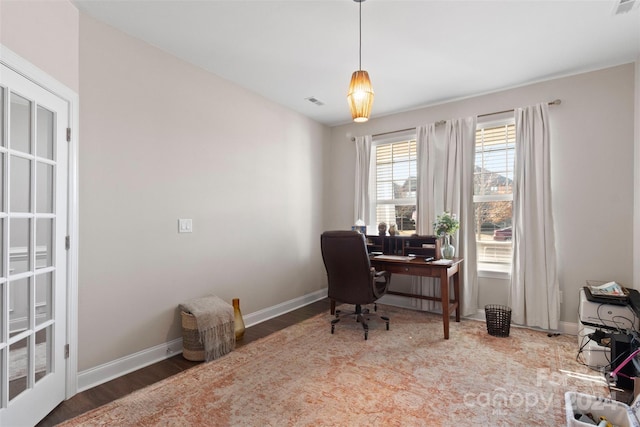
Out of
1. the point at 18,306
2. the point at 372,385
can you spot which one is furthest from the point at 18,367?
the point at 372,385

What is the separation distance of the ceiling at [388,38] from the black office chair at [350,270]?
1.72 metres

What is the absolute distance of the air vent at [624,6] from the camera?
210 cm

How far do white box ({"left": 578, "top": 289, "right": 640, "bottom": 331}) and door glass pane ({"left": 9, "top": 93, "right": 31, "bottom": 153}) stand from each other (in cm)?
431

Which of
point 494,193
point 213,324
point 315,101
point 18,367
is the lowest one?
point 213,324

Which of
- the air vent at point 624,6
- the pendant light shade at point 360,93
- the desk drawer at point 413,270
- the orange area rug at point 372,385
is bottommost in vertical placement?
the orange area rug at point 372,385

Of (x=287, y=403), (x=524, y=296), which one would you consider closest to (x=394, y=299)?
(x=524, y=296)

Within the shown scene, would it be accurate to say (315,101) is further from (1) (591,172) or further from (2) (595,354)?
(2) (595,354)

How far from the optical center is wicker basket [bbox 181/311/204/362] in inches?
103

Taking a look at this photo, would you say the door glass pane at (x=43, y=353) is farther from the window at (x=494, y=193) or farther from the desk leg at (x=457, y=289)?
the window at (x=494, y=193)

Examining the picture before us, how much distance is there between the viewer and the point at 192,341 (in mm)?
2631

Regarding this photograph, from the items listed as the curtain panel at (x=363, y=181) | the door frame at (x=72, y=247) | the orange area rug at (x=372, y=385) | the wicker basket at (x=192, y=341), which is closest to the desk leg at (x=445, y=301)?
the orange area rug at (x=372, y=385)

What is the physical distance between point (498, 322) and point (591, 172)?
70.5 inches

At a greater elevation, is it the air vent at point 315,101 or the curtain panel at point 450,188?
the air vent at point 315,101

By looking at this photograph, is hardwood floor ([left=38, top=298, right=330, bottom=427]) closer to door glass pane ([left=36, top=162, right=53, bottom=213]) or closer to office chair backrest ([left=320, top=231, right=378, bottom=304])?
office chair backrest ([left=320, top=231, right=378, bottom=304])
